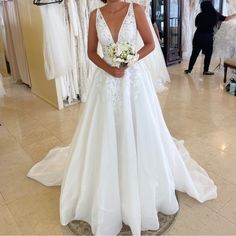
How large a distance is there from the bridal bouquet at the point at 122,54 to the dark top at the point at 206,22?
4.23 m

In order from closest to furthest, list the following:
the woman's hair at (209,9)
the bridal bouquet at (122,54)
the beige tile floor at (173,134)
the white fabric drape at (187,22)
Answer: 1. the bridal bouquet at (122,54)
2. the beige tile floor at (173,134)
3. the woman's hair at (209,9)
4. the white fabric drape at (187,22)

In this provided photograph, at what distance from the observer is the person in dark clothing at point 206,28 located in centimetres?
519

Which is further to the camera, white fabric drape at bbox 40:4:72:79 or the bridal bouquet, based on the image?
white fabric drape at bbox 40:4:72:79

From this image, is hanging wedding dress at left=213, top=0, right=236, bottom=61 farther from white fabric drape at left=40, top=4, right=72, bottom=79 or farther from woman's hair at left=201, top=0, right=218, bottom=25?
white fabric drape at left=40, top=4, right=72, bottom=79

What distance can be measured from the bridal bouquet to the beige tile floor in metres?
1.13

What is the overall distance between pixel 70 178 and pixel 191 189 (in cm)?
90

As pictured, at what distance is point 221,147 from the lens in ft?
9.34

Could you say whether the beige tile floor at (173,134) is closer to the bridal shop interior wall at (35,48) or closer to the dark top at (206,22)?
the bridal shop interior wall at (35,48)

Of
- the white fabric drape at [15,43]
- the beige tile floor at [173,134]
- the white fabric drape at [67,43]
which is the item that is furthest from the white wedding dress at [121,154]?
the white fabric drape at [15,43]

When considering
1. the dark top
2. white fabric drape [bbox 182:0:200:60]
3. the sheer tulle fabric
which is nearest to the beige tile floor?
the sheer tulle fabric

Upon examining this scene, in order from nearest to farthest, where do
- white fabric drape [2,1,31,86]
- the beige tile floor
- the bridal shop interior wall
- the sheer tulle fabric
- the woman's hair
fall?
1. the beige tile floor
2. the bridal shop interior wall
3. white fabric drape [2,1,31,86]
4. the woman's hair
5. the sheer tulle fabric

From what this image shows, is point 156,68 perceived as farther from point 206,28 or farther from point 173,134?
point 173,134

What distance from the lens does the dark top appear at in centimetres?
525
